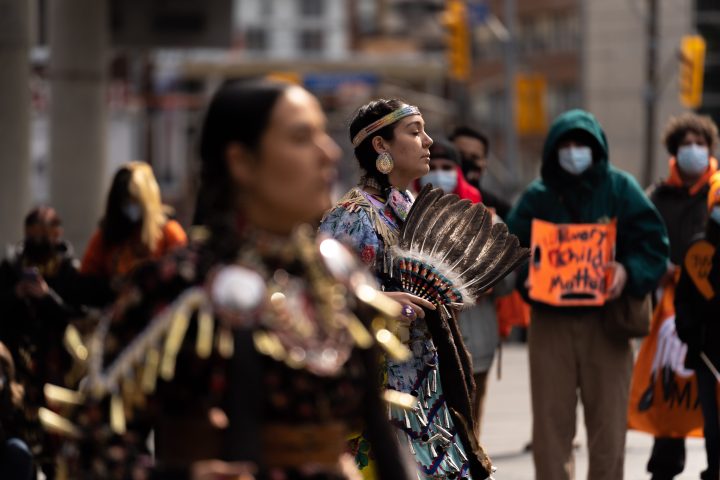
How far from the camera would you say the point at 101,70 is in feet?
63.3

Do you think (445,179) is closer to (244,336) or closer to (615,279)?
(615,279)

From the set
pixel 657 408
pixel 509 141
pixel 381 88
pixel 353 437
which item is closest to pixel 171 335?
pixel 353 437

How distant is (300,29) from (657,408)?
99.2m

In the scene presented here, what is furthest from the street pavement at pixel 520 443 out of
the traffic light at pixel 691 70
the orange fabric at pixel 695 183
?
the traffic light at pixel 691 70

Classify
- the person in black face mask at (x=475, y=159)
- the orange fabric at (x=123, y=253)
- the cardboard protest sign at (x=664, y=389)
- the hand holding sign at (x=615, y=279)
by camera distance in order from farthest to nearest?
the person in black face mask at (x=475, y=159), the cardboard protest sign at (x=664, y=389), the orange fabric at (x=123, y=253), the hand holding sign at (x=615, y=279)

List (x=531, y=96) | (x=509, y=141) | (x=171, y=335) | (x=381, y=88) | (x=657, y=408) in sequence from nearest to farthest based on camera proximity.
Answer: (x=171, y=335), (x=657, y=408), (x=509, y=141), (x=531, y=96), (x=381, y=88)

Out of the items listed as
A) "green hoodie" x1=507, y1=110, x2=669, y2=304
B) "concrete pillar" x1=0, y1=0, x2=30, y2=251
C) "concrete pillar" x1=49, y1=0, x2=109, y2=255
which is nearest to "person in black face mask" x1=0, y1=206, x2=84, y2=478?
"green hoodie" x1=507, y1=110, x2=669, y2=304

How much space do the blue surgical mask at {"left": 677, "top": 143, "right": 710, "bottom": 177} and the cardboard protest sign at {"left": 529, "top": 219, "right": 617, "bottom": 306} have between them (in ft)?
5.81

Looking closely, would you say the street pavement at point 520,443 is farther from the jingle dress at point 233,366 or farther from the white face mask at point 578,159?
the jingle dress at point 233,366

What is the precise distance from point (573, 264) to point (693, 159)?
1916mm

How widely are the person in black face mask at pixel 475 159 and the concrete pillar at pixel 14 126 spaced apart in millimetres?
5802

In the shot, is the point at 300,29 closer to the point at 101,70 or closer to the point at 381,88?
the point at 381,88

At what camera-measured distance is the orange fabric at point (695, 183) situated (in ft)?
34.5

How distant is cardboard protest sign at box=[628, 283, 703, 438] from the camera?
391 inches
